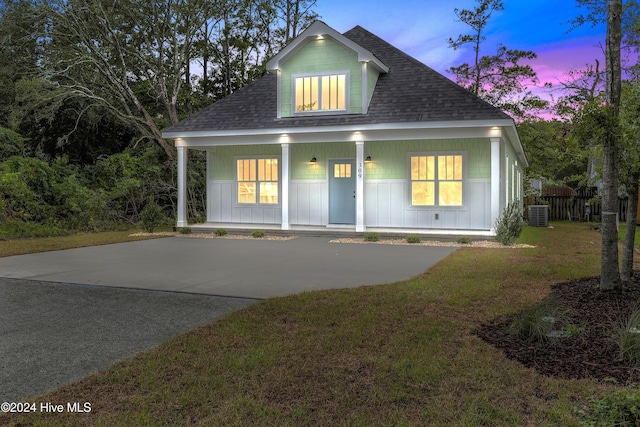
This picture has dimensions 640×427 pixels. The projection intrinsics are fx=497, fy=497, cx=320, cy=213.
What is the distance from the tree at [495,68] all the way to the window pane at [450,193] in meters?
9.95

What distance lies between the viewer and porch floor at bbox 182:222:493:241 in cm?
1328

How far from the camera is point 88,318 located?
515 cm

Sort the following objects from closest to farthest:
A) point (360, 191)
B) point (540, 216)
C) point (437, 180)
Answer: point (360, 191)
point (437, 180)
point (540, 216)

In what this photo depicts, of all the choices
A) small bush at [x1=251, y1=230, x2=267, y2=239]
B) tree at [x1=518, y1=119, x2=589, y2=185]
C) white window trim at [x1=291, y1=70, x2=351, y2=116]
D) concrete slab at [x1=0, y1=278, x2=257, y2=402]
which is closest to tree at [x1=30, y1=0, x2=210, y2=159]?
white window trim at [x1=291, y1=70, x2=351, y2=116]

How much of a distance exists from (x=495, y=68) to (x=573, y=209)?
7.66 metres

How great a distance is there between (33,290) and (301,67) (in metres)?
10.9

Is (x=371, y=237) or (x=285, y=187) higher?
(x=285, y=187)

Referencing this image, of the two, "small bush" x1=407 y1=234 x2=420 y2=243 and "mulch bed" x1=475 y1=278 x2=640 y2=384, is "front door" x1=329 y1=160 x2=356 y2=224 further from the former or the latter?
"mulch bed" x1=475 y1=278 x2=640 y2=384

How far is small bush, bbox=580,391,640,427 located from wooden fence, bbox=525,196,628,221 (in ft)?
72.0

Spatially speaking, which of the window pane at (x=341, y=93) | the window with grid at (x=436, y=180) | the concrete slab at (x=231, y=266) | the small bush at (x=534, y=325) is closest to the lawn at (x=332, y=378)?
the small bush at (x=534, y=325)

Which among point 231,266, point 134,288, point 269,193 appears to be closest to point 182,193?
point 269,193

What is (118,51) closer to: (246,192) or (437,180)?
(246,192)

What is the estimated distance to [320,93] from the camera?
15398 millimetres

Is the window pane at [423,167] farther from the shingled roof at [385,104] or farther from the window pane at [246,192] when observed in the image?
the window pane at [246,192]
